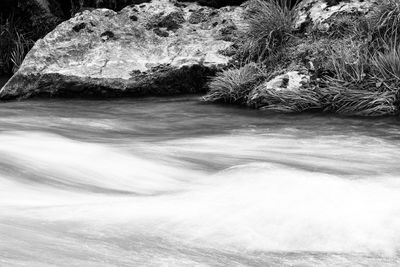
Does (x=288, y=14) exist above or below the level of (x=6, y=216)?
above

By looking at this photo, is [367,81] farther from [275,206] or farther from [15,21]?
[15,21]

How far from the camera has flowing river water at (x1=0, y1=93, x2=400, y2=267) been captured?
2561 millimetres

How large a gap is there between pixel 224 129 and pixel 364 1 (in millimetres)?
2857

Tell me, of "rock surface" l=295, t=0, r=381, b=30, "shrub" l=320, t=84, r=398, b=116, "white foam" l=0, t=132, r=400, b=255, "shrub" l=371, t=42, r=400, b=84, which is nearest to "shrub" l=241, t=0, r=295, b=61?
"rock surface" l=295, t=0, r=381, b=30

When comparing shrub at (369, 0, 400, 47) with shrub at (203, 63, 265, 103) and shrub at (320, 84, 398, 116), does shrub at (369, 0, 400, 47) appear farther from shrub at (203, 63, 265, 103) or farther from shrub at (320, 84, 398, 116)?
shrub at (203, 63, 265, 103)

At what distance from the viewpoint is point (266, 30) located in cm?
827

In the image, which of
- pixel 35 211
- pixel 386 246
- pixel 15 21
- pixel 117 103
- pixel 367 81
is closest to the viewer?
pixel 386 246

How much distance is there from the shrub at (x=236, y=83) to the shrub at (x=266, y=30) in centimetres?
45

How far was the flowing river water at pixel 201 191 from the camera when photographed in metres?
2.56

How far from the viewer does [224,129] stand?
6.36 metres

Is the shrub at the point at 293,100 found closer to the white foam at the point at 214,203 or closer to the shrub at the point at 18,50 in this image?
the white foam at the point at 214,203

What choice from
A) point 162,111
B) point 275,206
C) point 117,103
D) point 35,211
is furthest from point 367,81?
point 35,211

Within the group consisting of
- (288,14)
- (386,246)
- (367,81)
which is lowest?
(386,246)

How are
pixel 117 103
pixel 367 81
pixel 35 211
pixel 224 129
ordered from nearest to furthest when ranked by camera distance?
pixel 35 211, pixel 224 129, pixel 367 81, pixel 117 103
